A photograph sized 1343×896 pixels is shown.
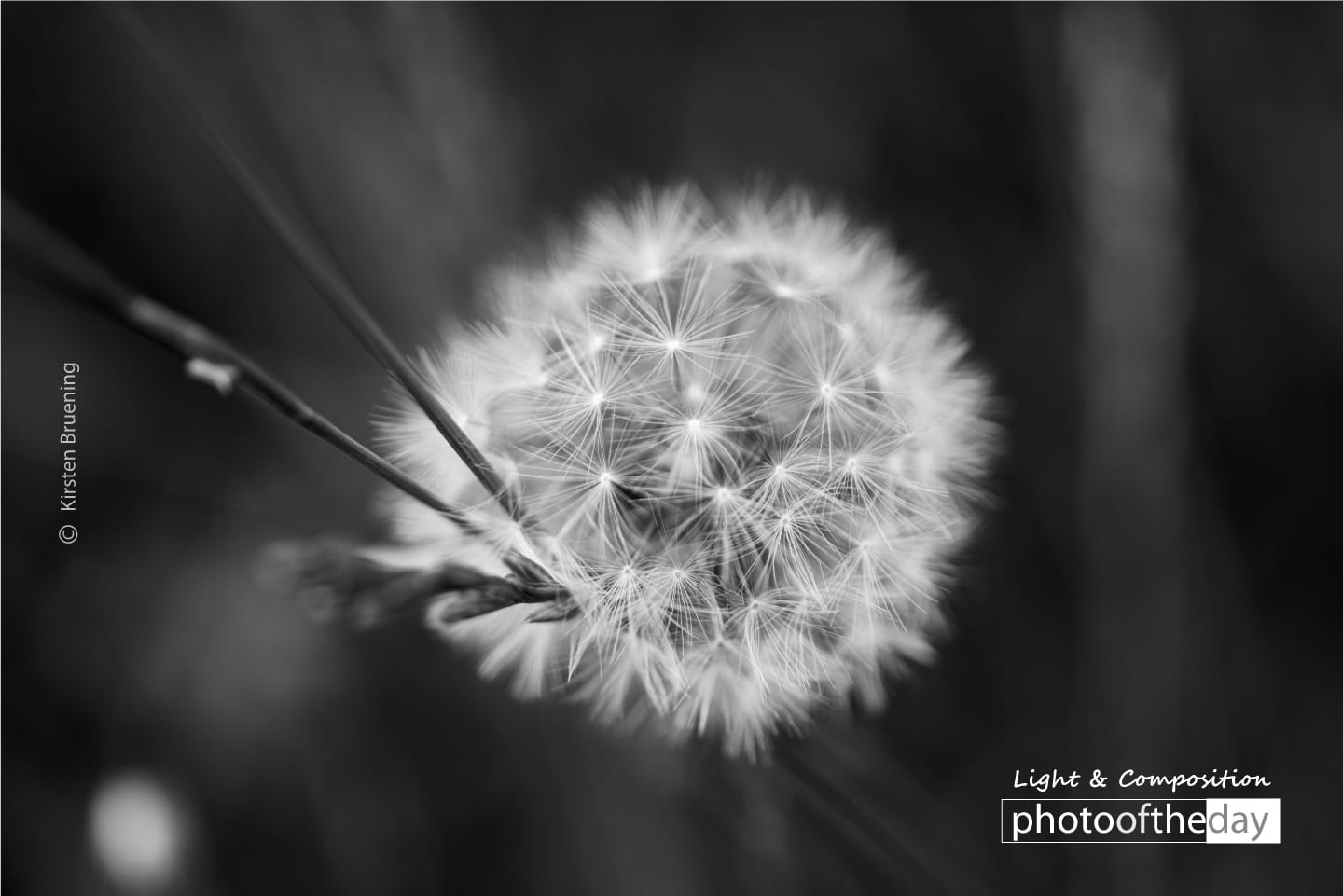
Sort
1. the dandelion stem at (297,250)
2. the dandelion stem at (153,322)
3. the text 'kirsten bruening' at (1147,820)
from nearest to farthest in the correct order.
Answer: the dandelion stem at (153,322)
the dandelion stem at (297,250)
the text 'kirsten bruening' at (1147,820)

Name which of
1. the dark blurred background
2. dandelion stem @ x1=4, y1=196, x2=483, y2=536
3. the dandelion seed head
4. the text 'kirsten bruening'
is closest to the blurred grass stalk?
the dark blurred background

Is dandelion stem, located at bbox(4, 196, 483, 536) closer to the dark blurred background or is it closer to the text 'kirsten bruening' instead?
the dark blurred background

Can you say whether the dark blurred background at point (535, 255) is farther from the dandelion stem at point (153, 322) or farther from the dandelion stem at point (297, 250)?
the dandelion stem at point (153, 322)

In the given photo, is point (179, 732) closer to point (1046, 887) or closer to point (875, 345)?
point (875, 345)

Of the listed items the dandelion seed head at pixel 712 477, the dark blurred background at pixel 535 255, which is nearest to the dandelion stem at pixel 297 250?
the dandelion seed head at pixel 712 477

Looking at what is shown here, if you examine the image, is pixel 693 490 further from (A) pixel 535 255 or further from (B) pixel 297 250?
(A) pixel 535 255

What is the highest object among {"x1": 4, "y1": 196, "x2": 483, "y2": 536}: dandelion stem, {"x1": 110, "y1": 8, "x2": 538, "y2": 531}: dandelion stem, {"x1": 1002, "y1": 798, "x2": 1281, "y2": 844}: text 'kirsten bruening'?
{"x1": 110, "y1": 8, "x2": 538, "y2": 531}: dandelion stem
